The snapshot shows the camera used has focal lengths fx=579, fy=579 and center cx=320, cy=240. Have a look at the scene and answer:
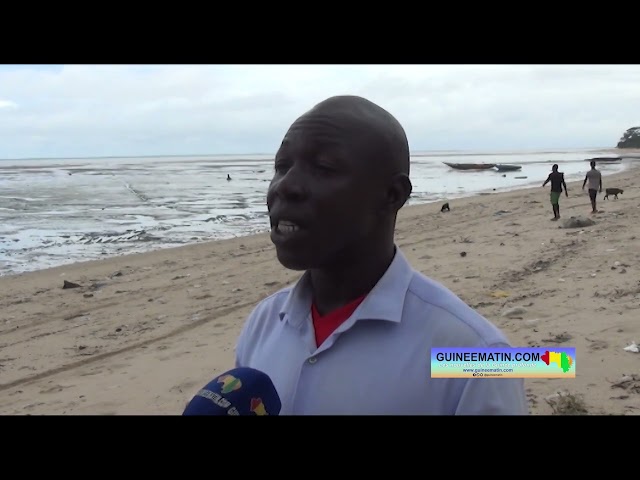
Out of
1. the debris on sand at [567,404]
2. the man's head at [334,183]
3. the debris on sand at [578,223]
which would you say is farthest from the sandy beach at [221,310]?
the man's head at [334,183]

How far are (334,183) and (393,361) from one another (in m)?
0.44

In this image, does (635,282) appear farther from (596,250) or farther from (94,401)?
(94,401)

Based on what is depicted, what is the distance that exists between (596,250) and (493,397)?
866 centimetres

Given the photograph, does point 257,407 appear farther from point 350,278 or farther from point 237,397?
point 350,278

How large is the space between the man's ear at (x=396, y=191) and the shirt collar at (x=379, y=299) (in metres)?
0.15

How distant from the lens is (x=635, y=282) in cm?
684

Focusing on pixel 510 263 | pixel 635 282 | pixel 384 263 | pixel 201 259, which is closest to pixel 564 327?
pixel 635 282

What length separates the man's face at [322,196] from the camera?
1.41 meters

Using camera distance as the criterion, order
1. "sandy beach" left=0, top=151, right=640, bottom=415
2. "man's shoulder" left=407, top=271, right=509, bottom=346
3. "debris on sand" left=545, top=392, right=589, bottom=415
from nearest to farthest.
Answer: "man's shoulder" left=407, top=271, right=509, bottom=346
"debris on sand" left=545, top=392, right=589, bottom=415
"sandy beach" left=0, top=151, right=640, bottom=415

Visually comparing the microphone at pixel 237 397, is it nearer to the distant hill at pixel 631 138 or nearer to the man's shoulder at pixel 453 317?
the man's shoulder at pixel 453 317

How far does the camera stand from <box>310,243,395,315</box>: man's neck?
154 cm

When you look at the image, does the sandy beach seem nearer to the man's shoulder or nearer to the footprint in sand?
the footprint in sand

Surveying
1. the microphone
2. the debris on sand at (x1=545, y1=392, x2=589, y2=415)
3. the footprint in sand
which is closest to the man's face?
the microphone

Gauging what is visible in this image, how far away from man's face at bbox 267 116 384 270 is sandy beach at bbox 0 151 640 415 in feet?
9.91
